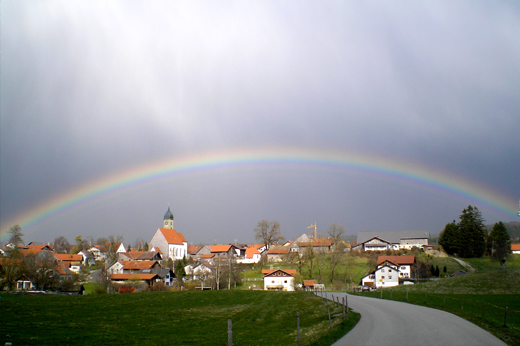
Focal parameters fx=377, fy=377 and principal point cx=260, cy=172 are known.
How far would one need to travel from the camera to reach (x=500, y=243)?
9119 centimetres

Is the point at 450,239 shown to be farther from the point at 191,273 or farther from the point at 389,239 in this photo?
the point at 191,273

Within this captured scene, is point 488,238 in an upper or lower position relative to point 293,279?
upper

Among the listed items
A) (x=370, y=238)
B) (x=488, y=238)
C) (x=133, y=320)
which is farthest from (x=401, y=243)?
(x=133, y=320)

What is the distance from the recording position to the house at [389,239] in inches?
4988

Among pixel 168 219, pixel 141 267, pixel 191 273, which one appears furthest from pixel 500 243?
pixel 168 219

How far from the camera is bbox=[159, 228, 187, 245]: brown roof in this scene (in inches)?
5910

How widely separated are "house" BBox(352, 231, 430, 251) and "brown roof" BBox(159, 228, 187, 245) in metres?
71.2

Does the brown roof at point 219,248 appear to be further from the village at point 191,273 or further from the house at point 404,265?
the house at point 404,265

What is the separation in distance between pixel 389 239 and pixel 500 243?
43775mm

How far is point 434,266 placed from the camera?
8356 cm

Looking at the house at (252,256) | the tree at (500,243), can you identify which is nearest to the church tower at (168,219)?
the house at (252,256)

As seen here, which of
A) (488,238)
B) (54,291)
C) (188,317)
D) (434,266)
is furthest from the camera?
(488,238)

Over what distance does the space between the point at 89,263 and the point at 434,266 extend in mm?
116904

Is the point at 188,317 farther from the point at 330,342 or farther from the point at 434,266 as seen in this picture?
the point at 434,266
